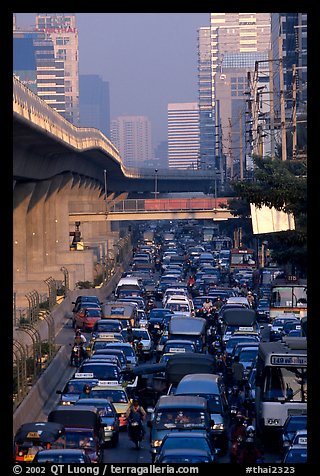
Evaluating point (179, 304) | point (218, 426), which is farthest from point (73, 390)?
point (179, 304)

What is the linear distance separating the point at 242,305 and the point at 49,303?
6.62m

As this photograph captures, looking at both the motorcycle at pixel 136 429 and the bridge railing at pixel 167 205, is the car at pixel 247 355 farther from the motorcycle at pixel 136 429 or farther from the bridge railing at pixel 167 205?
the bridge railing at pixel 167 205

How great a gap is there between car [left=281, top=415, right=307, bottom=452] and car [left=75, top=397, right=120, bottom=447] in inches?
151

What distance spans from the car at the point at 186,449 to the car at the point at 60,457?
0.93m

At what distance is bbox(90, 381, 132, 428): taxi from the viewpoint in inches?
984

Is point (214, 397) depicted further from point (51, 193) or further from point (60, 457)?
point (51, 193)

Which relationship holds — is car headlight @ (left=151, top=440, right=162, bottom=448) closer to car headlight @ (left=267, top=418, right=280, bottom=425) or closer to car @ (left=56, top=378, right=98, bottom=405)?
car headlight @ (left=267, top=418, right=280, bottom=425)

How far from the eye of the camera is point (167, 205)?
80875mm

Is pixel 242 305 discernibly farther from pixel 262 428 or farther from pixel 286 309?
pixel 262 428

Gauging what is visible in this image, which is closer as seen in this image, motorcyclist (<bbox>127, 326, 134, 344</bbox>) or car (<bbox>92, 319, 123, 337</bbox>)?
motorcyclist (<bbox>127, 326, 134, 344</bbox>)

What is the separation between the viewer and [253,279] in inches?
2514

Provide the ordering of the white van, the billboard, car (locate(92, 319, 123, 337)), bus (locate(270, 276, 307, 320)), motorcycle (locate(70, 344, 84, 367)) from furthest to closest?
the white van → bus (locate(270, 276, 307, 320)) → car (locate(92, 319, 123, 337)) → motorcycle (locate(70, 344, 84, 367)) → the billboard

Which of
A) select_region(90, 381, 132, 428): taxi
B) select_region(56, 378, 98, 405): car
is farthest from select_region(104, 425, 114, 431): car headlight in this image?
select_region(56, 378, 98, 405): car
